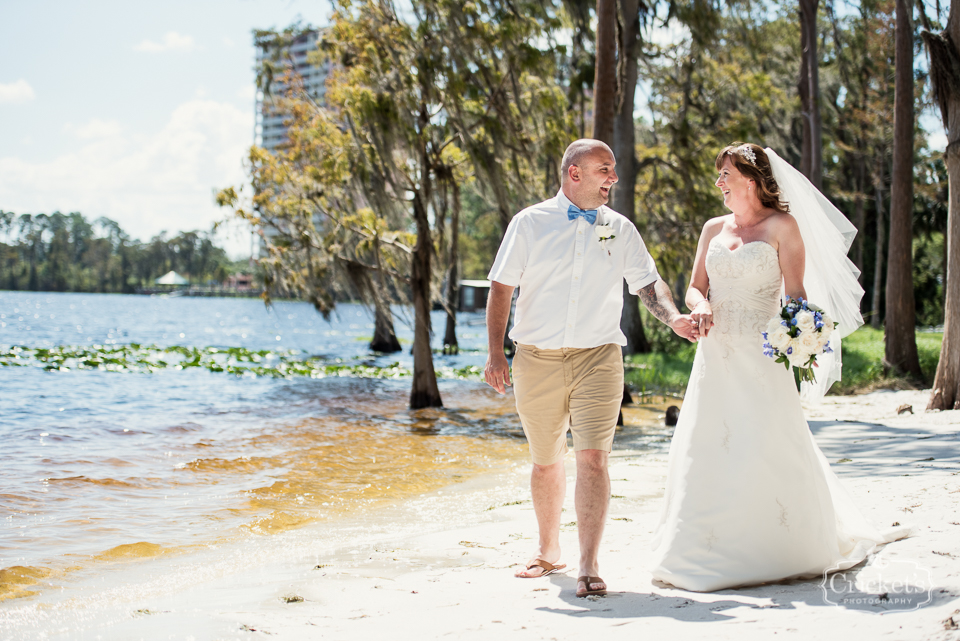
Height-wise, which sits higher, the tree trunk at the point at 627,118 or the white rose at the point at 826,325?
the tree trunk at the point at 627,118

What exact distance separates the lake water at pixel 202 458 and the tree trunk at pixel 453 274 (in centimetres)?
254

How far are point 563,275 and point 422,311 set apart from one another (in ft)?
30.9

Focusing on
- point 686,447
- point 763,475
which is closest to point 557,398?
point 686,447

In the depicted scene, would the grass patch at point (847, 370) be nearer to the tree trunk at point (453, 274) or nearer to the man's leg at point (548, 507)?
the tree trunk at point (453, 274)

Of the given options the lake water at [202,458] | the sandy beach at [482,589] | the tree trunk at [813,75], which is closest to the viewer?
the sandy beach at [482,589]

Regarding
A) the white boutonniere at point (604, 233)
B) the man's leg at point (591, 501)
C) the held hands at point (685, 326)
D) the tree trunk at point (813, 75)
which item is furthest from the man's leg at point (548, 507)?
the tree trunk at point (813, 75)

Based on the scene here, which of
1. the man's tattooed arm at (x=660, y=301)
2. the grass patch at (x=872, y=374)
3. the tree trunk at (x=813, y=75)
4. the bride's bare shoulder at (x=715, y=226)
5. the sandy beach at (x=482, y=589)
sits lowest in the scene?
the sandy beach at (x=482, y=589)

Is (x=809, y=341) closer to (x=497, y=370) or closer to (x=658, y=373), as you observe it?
(x=497, y=370)

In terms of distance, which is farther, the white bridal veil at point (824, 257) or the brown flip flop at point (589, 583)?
the white bridal veil at point (824, 257)

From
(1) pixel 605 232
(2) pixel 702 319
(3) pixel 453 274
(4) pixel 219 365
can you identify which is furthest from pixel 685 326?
(4) pixel 219 365

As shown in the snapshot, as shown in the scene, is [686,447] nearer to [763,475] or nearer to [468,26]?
[763,475]

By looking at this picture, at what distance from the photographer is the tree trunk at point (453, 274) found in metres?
13.8

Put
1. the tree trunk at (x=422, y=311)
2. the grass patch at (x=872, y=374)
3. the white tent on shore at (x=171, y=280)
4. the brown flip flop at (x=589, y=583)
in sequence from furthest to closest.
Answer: the white tent on shore at (x=171, y=280) → the tree trunk at (x=422, y=311) → the grass patch at (x=872, y=374) → the brown flip flop at (x=589, y=583)

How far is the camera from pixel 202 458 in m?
8.90
